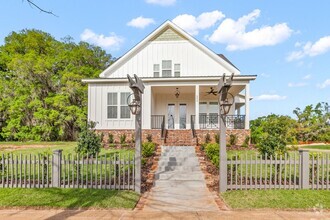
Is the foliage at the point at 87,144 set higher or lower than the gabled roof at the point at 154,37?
lower

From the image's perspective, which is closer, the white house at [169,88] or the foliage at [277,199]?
the foliage at [277,199]

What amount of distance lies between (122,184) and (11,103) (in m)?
18.9

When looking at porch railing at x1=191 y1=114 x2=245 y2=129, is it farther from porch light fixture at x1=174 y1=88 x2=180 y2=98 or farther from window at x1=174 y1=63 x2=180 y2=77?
window at x1=174 y1=63 x2=180 y2=77

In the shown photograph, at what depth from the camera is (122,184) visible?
7.98m

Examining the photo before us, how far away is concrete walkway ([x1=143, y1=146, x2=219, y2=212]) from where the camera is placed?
652 centimetres

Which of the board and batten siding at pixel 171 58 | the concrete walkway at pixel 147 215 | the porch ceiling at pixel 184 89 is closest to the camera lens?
the concrete walkway at pixel 147 215

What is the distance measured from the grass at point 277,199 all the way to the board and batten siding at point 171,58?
13.0 metres

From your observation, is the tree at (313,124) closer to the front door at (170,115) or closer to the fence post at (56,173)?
the front door at (170,115)

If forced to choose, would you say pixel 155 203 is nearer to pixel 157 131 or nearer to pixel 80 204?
pixel 80 204

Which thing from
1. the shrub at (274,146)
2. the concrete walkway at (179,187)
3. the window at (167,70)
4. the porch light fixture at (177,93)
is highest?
the window at (167,70)

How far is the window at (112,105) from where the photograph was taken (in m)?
18.1

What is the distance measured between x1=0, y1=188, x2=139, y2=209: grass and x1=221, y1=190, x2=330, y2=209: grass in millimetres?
2534

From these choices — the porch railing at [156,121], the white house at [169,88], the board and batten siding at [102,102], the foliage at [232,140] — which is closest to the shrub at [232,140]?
the foliage at [232,140]

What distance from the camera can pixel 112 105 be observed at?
18.1 metres
